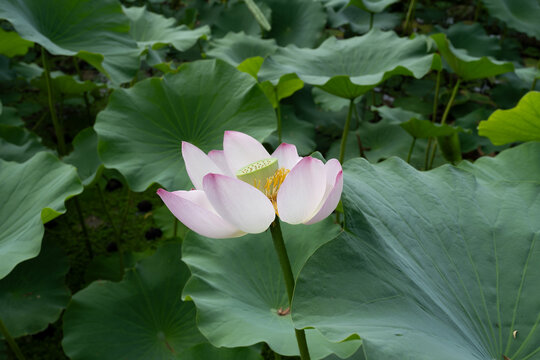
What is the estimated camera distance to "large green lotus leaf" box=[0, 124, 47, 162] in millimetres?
1568

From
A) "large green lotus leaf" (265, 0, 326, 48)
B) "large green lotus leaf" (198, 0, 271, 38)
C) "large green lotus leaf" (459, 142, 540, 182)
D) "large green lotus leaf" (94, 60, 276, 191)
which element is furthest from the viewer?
"large green lotus leaf" (198, 0, 271, 38)

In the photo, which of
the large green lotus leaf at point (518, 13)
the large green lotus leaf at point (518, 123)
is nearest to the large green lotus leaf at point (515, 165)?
the large green lotus leaf at point (518, 123)

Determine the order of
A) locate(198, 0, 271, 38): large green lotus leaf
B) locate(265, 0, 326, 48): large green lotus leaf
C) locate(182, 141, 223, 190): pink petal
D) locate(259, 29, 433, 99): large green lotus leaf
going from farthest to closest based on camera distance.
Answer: locate(198, 0, 271, 38): large green lotus leaf
locate(265, 0, 326, 48): large green lotus leaf
locate(259, 29, 433, 99): large green lotus leaf
locate(182, 141, 223, 190): pink petal

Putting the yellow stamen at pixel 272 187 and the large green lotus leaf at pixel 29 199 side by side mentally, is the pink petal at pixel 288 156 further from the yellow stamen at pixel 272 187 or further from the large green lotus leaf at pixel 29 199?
the large green lotus leaf at pixel 29 199

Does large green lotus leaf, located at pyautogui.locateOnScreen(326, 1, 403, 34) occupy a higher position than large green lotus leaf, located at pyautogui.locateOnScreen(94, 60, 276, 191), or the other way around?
large green lotus leaf, located at pyautogui.locateOnScreen(94, 60, 276, 191)

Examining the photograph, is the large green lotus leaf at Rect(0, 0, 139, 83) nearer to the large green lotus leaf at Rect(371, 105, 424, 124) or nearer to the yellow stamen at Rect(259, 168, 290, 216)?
the large green lotus leaf at Rect(371, 105, 424, 124)

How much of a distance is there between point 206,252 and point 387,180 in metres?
0.42

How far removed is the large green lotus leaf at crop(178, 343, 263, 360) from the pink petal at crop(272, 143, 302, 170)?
0.48 m

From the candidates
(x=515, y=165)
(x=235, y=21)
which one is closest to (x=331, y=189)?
(x=515, y=165)

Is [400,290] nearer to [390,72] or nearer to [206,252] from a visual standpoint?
[206,252]

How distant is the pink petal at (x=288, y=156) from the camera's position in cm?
70

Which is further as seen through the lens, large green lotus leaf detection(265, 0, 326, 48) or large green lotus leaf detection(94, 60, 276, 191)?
large green lotus leaf detection(265, 0, 326, 48)

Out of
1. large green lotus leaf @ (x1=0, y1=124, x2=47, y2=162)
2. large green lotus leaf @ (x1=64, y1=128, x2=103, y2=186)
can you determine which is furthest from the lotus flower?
large green lotus leaf @ (x1=0, y1=124, x2=47, y2=162)

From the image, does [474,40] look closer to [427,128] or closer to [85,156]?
[427,128]
